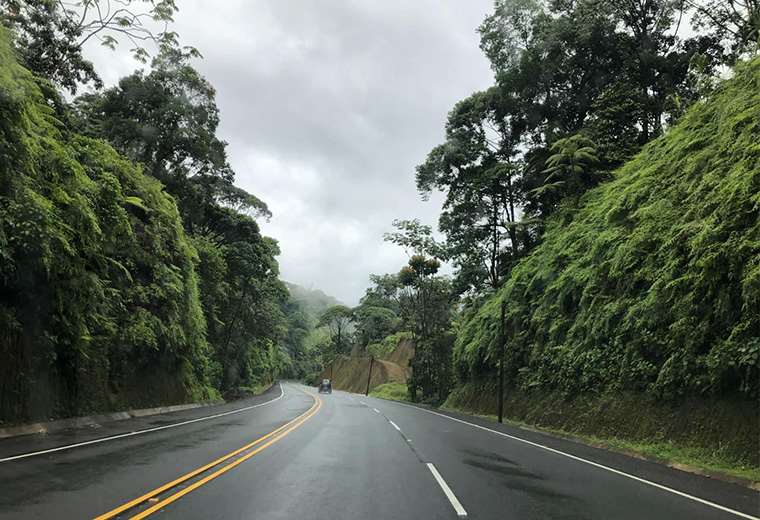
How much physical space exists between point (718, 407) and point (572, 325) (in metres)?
9.40

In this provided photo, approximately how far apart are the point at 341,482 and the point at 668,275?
1133cm

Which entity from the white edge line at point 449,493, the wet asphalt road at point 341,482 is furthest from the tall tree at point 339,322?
the white edge line at point 449,493

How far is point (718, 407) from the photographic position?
1206 cm

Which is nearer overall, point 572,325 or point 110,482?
point 110,482

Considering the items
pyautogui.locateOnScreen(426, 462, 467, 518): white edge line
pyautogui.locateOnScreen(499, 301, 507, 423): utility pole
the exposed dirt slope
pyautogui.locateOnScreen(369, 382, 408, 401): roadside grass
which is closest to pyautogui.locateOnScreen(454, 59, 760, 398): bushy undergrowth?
pyautogui.locateOnScreen(499, 301, 507, 423): utility pole

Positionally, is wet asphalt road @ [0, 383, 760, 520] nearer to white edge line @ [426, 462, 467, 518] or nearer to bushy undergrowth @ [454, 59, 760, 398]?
white edge line @ [426, 462, 467, 518]

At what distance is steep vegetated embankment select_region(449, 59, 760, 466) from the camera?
12.0m

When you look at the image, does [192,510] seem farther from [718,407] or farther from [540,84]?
[540,84]

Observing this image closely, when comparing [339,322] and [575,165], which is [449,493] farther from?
[339,322]

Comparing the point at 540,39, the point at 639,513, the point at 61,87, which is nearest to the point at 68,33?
the point at 61,87

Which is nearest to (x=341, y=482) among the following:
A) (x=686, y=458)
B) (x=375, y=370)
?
(x=686, y=458)

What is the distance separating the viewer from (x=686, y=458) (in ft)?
38.5

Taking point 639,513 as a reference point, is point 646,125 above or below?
above

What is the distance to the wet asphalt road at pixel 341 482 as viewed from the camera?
635 cm
